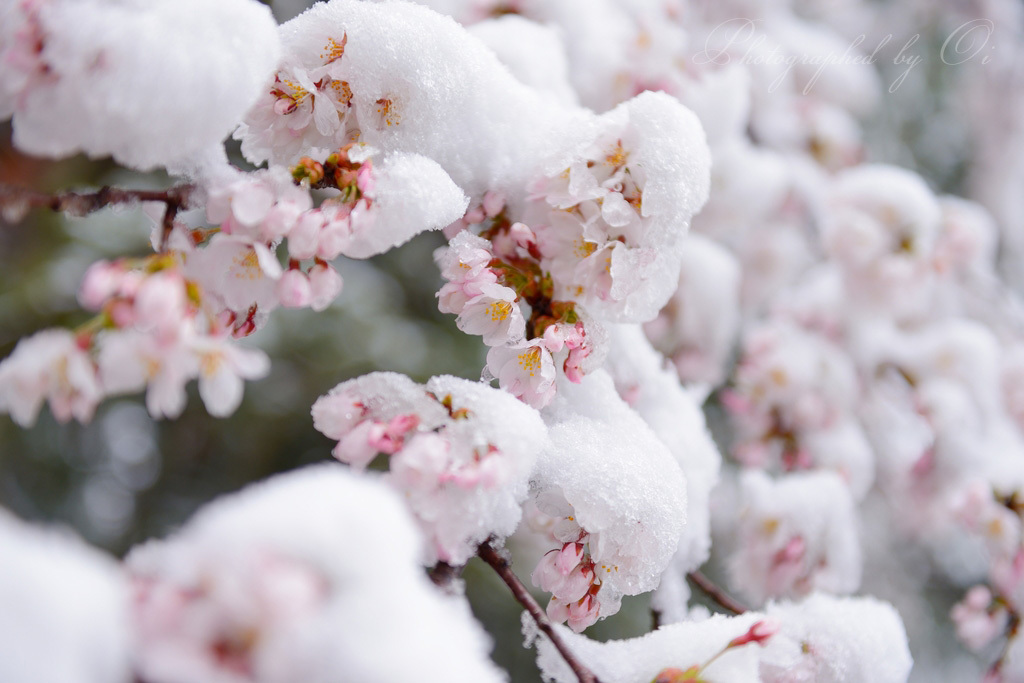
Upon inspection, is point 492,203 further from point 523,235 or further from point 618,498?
point 618,498

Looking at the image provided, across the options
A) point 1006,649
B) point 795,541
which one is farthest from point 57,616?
point 1006,649

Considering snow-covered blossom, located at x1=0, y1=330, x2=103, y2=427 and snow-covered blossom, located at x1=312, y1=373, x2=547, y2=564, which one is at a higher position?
snow-covered blossom, located at x1=0, y1=330, x2=103, y2=427

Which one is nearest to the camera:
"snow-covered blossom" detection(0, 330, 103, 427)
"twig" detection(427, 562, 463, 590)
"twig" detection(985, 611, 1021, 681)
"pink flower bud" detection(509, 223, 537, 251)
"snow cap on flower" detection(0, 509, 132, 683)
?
"snow cap on flower" detection(0, 509, 132, 683)

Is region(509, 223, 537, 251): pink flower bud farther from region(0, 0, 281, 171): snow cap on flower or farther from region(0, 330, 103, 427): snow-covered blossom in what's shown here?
region(0, 330, 103, 427): snow-covered blossom

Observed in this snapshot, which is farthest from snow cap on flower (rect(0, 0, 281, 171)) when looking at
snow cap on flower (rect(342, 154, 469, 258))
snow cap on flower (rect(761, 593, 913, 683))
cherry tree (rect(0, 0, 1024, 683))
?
snow cap on flower (rect(761, 593, 913, 683))

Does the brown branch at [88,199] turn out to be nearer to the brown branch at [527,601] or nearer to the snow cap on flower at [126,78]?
the snow cap on flower at [126,78]
